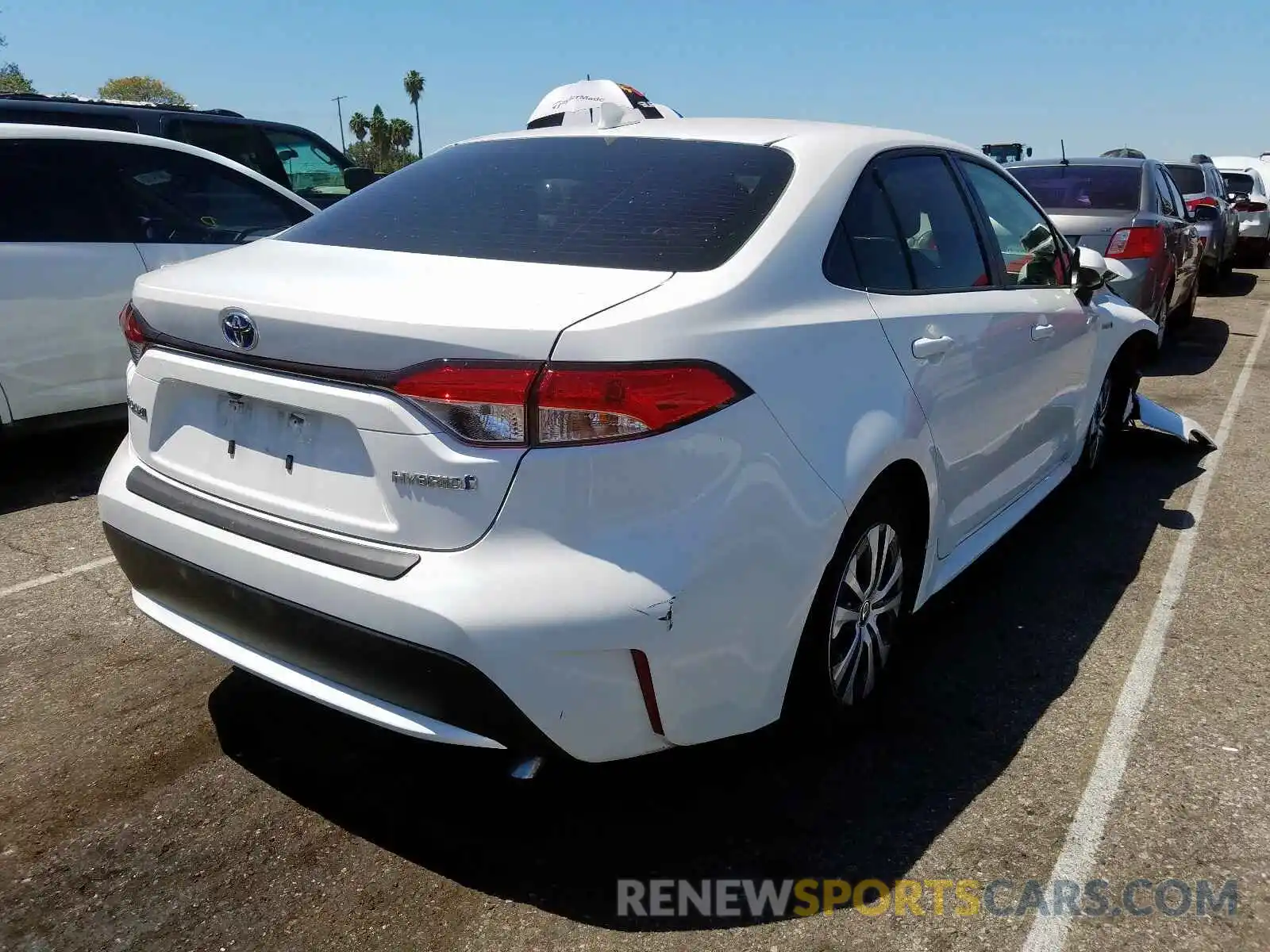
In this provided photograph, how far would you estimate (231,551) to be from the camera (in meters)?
2.35

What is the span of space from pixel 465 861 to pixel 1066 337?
3029 millimetres

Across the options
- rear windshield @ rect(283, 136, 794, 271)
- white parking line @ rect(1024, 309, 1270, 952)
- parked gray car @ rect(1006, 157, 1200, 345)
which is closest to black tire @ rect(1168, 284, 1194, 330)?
parked gray car @ rect(1006, 157, 1200, 345)

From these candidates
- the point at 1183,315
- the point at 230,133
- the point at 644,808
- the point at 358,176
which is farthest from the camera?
the point at 1183,315

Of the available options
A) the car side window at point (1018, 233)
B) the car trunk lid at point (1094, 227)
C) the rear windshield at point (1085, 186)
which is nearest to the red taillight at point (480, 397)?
→ the car side window at point (1018, 233)

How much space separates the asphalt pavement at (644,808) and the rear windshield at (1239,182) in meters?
18.0

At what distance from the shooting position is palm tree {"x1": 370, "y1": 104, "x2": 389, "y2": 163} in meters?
95.4

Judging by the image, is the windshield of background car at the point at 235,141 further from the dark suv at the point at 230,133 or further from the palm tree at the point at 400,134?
the palm tree at the point at 400,134

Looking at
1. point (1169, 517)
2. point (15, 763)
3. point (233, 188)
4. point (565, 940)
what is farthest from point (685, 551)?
point (233, 188)

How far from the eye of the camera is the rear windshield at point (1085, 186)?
8.08 metres

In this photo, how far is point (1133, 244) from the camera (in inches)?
301

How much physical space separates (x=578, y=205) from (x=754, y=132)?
69 centimetres

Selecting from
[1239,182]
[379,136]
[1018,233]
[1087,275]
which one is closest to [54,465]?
[1018,233]

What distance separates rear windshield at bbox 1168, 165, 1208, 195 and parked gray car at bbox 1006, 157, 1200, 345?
5424 mm

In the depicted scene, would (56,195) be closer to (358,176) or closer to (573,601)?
(358,176)
